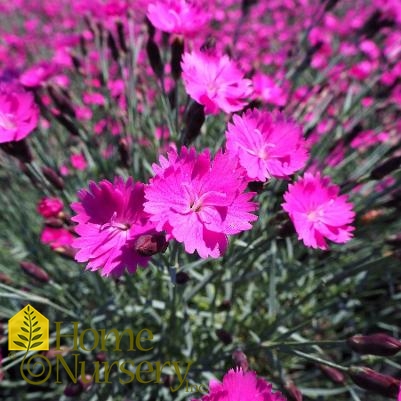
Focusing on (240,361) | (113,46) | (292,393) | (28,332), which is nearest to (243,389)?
(240,361)

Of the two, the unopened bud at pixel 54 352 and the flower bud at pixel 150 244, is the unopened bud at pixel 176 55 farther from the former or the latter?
the unopened bud at pixel 54 352

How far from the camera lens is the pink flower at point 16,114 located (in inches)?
41.7

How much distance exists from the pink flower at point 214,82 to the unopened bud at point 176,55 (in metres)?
0.04

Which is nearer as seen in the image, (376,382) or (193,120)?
(376,382)

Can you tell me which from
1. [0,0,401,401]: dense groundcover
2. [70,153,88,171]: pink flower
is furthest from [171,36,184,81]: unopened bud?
[70,153,88,171]: pink flower

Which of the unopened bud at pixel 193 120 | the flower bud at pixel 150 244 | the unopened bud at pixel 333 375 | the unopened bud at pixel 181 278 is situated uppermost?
the unopened bud at pixel 193 120

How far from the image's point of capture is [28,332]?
3.85 ft

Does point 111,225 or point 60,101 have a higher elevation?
point 60,101

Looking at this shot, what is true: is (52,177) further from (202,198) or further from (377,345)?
(377,345)

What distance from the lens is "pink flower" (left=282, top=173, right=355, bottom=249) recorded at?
0.98m

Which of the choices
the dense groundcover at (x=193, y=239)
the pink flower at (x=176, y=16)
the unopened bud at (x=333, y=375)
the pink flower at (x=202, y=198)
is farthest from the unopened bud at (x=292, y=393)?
the pink flower at (x=176, y=16)

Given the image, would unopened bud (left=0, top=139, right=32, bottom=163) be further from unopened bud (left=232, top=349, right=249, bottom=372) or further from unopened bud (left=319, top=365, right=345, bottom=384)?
unopened bud (left=319, top=365, right=345, bottom=384)

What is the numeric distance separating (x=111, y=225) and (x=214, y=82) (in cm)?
47

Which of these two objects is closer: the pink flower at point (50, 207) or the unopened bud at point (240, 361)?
the unopened bud at point (240, 361)
